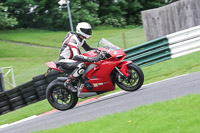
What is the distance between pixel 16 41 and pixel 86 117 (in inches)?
1093

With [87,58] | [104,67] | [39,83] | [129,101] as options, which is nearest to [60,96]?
[87,58]

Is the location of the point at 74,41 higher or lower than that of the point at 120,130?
higher

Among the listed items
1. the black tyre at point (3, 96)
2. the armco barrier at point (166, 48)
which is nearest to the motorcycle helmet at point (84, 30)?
the armco barrier at point (166, 48)

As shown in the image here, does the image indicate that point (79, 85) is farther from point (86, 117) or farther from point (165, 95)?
point (165, 95)

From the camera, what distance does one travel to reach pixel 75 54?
7.65m

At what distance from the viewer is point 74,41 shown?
25.1 feet

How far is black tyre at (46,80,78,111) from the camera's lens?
7.95 meters

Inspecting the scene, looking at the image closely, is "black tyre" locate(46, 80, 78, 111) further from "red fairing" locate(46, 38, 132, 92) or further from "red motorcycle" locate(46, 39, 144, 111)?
"red fairing" locate(46, 38, 132, 92)

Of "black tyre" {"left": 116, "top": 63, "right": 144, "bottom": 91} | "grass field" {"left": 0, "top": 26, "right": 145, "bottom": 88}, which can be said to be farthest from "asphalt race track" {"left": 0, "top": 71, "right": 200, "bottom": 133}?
"grass field" {"left": 0, "top": 26, "right": 145, "bottom": 88}

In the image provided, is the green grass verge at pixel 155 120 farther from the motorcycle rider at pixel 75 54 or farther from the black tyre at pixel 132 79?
the motorcycle rider at pixel 75 54

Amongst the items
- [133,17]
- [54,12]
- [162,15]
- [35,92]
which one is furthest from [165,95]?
[133,17]

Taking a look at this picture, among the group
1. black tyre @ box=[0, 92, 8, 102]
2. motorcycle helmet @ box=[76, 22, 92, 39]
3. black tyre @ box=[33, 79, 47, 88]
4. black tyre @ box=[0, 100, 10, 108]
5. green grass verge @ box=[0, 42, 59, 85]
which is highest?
motorcycle helmet @ box=[76, 22, 92, 39]

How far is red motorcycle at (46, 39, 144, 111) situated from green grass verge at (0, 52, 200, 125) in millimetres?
1292

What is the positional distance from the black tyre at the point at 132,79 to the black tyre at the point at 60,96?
1.13m
